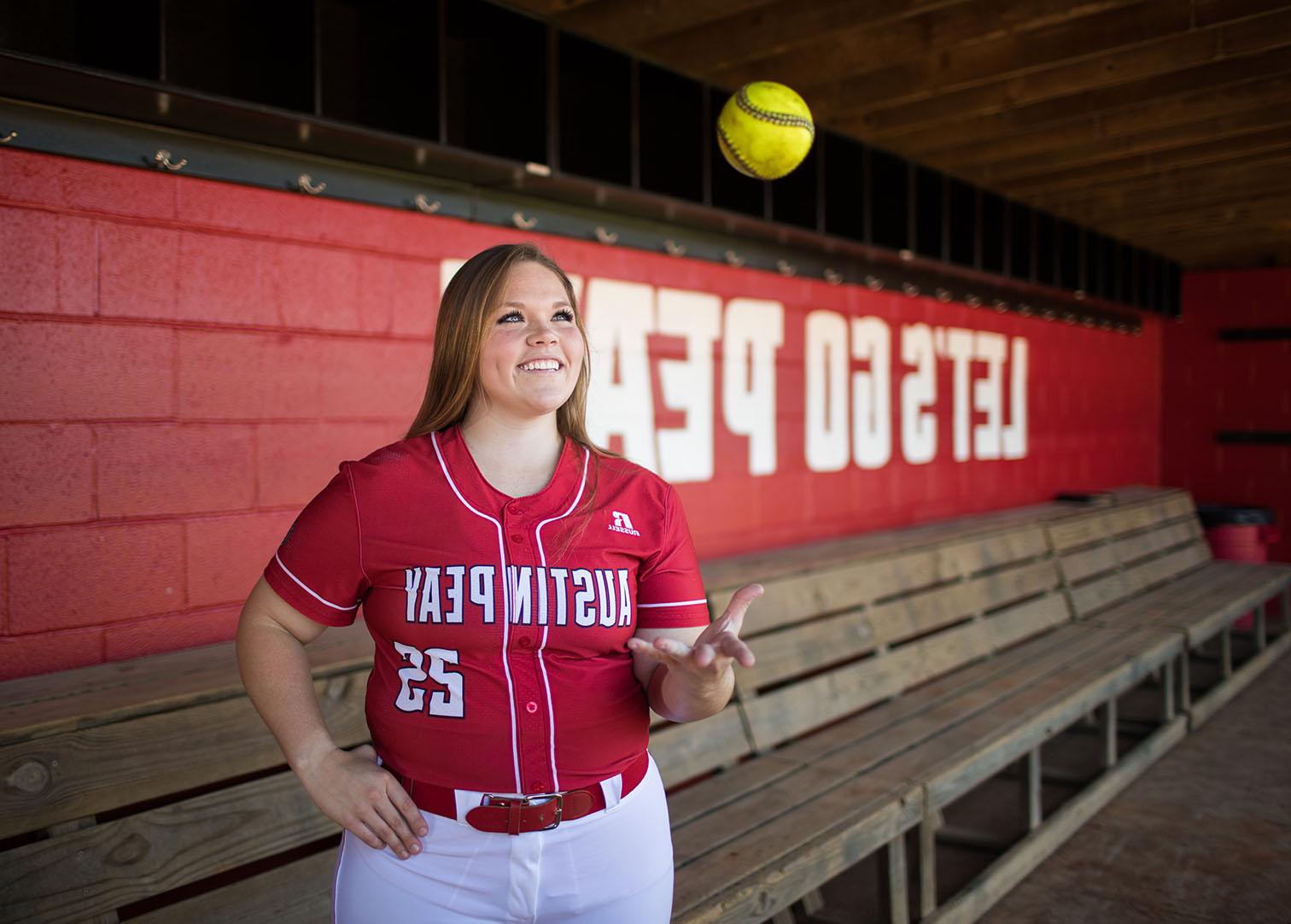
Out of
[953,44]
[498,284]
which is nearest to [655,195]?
[953,44]

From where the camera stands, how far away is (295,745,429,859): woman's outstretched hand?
1185 millimetres

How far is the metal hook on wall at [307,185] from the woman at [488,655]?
152 cm

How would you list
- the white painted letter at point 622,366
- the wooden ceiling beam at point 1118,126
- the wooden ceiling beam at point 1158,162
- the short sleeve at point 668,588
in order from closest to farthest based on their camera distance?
the short sleeve at point 668,588, the white painted letter at point 622,366, the wooden ceiling beam at point 1118,126, the wooden ceiling beam at point 1158,162

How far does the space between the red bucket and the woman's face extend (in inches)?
270

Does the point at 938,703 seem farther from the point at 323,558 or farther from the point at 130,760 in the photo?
the point at 323,558

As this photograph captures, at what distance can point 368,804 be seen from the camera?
1186 mm

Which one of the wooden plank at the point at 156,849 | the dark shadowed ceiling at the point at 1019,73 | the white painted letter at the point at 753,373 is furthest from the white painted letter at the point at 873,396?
the wooden plank at the point at 156,849

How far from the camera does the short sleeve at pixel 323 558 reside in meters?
1.22

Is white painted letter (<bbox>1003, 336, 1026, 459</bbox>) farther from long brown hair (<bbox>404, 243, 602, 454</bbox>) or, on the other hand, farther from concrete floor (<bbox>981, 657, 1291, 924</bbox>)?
long brown hair (<bbox>404, 243, 602, 454</bbox>)

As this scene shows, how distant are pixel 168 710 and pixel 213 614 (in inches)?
28.1

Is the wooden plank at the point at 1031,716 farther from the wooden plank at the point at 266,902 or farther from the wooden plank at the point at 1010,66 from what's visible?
the wooden plank at the point at 1010,66

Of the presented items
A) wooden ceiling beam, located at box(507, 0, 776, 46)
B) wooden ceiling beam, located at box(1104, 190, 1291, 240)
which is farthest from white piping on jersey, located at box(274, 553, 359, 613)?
wooden ceiling beam, located at box(1104, 190, 1291, 240)

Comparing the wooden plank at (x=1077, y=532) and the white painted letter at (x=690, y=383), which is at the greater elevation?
the white painted letter at (x=690, y=383)

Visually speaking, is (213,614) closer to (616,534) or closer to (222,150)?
(222,150)
